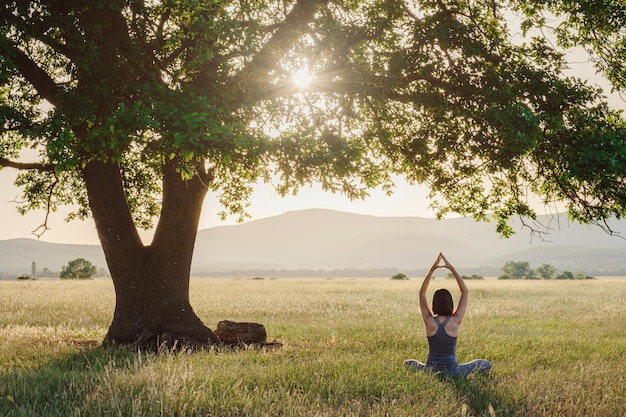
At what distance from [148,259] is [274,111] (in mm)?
4723

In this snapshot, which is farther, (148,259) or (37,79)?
(148,259)

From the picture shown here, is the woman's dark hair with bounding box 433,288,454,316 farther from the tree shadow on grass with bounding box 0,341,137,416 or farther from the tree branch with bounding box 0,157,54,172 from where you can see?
the tree branch with bounding box 0,157,54,172

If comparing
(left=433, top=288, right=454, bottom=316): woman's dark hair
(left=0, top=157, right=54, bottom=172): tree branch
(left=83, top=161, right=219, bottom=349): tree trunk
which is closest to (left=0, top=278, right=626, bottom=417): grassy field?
(left=433, top=288, right=454, bottom=316): woman's dark hair

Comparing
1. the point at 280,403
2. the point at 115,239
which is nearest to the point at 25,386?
the point at 280,403

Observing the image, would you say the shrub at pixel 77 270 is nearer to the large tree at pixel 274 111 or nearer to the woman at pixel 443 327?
the large tree at pixel 274 111

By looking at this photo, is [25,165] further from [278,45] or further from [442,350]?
[442,350]

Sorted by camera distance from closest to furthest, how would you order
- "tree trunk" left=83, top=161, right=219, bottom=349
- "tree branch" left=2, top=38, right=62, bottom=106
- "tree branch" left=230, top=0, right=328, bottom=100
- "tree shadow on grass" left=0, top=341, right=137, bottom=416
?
"tree shadow on grass" left=0, top=341, right=137, bottom=416 < "tree branch" left=230, top=0, right=328, bottom=100 < "tree branch" left=2, top=38, right=62, bottom=106 < "tree trunk" left=83, top=161, right=219, bottom=349

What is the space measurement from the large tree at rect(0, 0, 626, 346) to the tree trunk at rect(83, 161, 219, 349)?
34 millimetres

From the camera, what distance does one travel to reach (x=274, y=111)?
39.7ft

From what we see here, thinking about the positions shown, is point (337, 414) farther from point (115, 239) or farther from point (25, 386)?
point (115, 239)

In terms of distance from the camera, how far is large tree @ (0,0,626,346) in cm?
1035

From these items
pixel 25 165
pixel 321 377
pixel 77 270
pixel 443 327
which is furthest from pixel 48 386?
pixel 77 270

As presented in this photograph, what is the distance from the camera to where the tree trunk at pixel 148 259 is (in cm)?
1341

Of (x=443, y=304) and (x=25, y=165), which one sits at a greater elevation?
(x=25, y=165)
